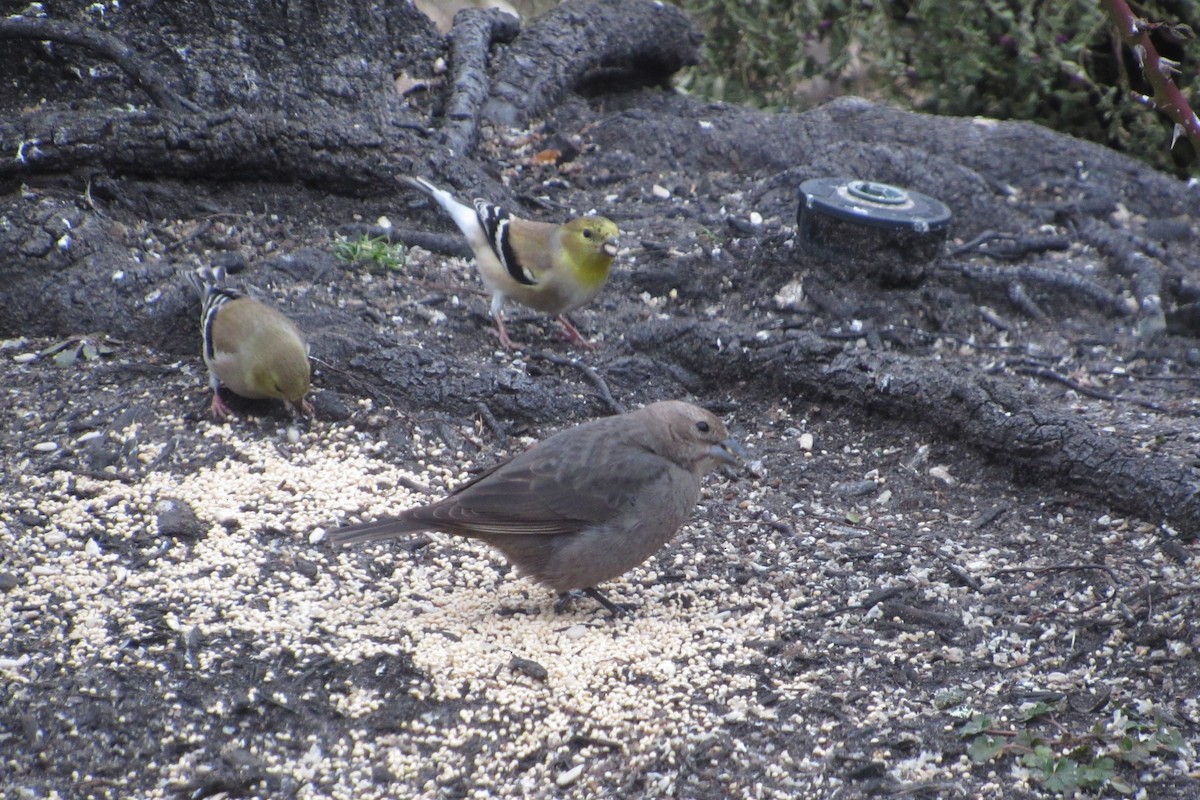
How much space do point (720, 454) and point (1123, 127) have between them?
598 cm

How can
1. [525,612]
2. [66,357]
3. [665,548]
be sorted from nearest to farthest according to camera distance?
1. [525,612]
2. [665,548]
3. [66,357]

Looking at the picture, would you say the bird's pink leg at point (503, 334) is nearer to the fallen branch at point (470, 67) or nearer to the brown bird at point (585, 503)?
the fallen branch at point (470, 67)

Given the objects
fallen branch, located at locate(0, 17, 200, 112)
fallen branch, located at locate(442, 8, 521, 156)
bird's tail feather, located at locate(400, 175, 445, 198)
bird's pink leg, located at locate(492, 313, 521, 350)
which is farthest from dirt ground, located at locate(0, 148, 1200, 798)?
fallen branch, located at locate(442, 8, 521, 156)

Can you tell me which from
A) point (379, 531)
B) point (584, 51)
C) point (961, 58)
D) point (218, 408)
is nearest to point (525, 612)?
point (379, 531)

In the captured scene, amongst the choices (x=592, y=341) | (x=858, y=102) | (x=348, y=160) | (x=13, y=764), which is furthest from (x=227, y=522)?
(x=858, y=102)

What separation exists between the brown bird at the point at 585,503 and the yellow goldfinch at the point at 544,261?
163cm

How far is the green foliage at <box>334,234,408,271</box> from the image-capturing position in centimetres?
583

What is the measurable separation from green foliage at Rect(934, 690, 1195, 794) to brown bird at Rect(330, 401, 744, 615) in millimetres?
1147

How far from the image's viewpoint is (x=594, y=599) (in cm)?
419

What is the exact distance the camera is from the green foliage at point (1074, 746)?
3.03m

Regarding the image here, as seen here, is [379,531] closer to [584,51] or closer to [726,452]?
[726,452]

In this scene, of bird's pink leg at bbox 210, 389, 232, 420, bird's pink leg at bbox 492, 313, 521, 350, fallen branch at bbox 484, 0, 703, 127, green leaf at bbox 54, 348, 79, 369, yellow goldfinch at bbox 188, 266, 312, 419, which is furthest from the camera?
fallen branch at bbox 484, 0, 703, 127

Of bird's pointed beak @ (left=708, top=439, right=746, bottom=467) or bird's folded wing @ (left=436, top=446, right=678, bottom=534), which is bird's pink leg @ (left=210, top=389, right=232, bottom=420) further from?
bird's pointed beak @ (left=708, top=439, right=746, bottom=467)

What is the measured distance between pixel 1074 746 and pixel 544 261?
317 cm
